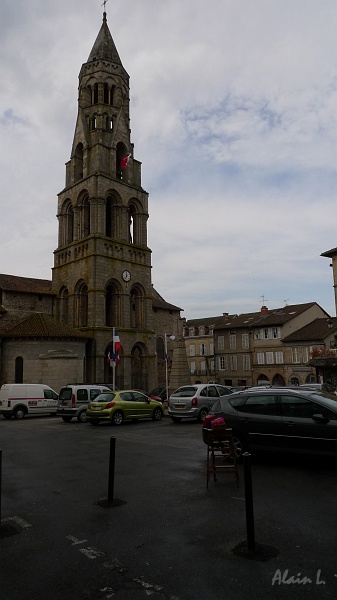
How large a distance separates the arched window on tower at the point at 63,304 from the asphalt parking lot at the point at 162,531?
86.7 feet

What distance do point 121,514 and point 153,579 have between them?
1.97m

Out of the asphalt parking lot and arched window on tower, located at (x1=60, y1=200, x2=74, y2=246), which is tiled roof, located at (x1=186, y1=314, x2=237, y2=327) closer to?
arched window on tower, located at (x1=60, y1=200, x2=74, y2=246)

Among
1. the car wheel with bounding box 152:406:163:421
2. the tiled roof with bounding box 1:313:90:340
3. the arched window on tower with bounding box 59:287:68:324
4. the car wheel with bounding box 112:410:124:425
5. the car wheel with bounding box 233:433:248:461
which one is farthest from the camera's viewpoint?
the arched window on tower with bounding box 59:287:68:324

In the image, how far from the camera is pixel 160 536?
5090mm

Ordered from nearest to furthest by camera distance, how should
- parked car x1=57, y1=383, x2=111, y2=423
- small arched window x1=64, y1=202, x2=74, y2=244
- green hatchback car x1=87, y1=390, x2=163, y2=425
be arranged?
green hatchback car x1=87, y1=390, x2=163, y2=425 → parked car x1=57, y1=383, x2=111, y2=423 → small arched window x1=64, y1=202, x2=74, y2=244

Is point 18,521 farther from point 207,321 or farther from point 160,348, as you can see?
point 207,321

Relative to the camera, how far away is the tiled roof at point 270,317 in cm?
4638

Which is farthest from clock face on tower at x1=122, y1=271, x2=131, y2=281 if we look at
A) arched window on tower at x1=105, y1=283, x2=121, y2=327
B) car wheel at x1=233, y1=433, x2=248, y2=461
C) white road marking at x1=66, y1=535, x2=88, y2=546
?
white road marking at x1=66, y1=535, x2=88, y2=546

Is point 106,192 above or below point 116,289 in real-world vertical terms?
above

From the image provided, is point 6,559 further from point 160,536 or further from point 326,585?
point 326,585

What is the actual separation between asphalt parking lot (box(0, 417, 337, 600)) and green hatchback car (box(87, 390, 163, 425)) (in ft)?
23.7

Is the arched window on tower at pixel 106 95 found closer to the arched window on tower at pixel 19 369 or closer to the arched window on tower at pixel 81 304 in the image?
the arched window on tower at pixel 81 304

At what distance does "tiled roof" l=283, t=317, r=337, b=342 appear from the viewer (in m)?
42.3

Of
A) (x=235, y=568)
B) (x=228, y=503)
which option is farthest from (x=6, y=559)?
(x=228, y=503)
